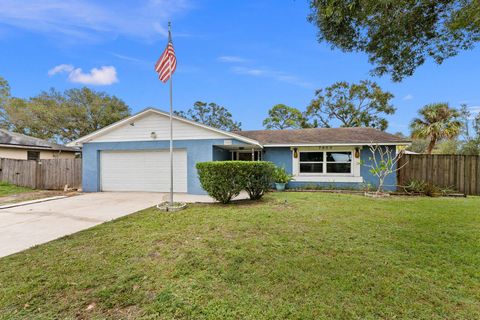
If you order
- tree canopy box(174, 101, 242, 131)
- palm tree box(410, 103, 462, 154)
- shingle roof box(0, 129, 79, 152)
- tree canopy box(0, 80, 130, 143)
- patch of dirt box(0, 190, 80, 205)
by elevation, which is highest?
tree canopy box(174, 101, 242, 131)

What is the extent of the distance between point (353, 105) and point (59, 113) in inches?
1267

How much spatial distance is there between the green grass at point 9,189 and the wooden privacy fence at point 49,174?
0.39 meters

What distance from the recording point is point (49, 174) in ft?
41.2

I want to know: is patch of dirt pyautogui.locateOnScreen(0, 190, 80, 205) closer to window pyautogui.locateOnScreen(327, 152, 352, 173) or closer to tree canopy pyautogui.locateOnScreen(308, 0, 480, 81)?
tree canopy pyautogui.locateOnScreen(308, 0, 480, 81)

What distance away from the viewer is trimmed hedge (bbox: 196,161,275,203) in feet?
24.0

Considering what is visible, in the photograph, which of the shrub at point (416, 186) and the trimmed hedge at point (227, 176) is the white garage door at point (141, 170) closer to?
the trimmed hedge at point (227, 176)

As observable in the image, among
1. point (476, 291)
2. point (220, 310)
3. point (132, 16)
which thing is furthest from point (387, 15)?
point (132, 16)

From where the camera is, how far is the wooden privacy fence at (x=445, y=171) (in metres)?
10.3

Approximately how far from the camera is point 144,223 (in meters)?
5.57

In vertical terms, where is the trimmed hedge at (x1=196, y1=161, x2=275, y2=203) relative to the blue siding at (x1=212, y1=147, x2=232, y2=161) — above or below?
below

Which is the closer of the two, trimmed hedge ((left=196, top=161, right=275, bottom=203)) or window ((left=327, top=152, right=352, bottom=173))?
trimmed hedge ((left=196, top=161, right=275, bottom=203))

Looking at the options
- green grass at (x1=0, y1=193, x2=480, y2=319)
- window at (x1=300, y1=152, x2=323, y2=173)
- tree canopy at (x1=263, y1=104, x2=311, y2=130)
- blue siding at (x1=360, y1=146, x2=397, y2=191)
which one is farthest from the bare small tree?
tree canopy at (x1=263, y1=104, x2=311, y2=130)

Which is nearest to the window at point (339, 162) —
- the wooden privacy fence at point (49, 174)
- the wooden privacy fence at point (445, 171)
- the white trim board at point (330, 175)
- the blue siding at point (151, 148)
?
the white trim board at point (330, 175)

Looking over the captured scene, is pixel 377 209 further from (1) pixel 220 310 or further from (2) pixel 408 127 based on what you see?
(2) pixel 408 127
